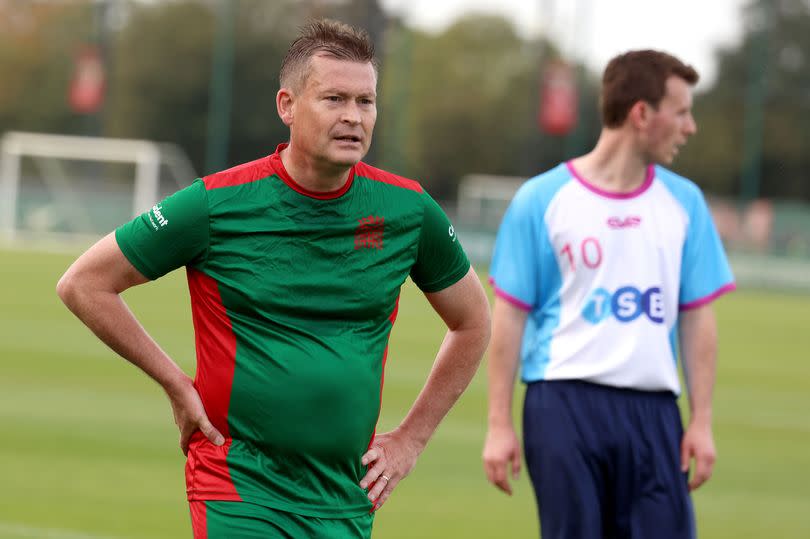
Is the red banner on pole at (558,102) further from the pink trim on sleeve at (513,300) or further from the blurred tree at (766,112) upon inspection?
the pink trim on sleeve at (513,300)

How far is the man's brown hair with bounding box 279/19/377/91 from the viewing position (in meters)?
3.87

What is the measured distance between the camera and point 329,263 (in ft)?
12.9

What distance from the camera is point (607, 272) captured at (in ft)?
16.8

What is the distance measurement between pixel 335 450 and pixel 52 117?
66.5 m

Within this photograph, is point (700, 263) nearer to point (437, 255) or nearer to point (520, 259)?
point (520, 259)

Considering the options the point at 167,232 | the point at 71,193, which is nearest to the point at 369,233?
the point at 167,232

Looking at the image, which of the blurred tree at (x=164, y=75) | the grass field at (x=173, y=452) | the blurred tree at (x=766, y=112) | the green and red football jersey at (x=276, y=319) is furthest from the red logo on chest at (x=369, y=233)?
the blurred tree at (x=164, y=75)

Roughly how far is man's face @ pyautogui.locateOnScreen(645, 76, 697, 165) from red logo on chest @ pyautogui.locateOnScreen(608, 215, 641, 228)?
0.76 ft

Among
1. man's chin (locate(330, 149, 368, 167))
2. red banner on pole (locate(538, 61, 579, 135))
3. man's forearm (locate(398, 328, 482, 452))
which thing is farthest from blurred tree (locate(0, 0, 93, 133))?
man's chin (locate(330, 149, 368, 167))

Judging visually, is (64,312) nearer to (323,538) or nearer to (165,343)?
(165,343)

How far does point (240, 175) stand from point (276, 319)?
15.7 inches

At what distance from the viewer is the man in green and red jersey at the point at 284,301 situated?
384 centimetres

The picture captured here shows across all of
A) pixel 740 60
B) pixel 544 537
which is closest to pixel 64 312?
pixel 544 537

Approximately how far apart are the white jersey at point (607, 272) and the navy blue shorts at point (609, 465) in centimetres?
8
